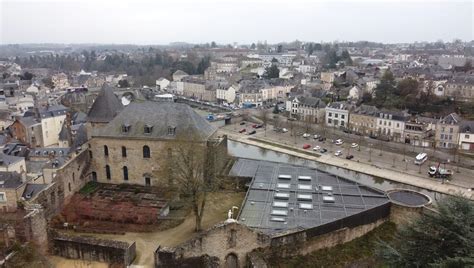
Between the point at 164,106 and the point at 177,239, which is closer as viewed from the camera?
the point at 177,239

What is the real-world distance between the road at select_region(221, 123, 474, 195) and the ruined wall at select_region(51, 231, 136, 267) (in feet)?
107

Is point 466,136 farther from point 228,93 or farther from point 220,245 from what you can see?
point 228,93

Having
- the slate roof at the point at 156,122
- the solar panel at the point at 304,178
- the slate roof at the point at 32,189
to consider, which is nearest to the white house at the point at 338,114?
the slate roof at the point at 156,122

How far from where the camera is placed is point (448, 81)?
65.4 meters

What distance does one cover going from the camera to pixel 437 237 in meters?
15.2

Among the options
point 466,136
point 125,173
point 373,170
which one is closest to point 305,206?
point 125,173

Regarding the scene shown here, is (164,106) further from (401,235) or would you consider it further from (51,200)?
(401,235)

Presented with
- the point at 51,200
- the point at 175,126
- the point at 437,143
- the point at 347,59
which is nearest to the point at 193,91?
the point at 347,59

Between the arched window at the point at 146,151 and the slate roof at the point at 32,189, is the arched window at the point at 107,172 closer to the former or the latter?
the arched window at the point at 146,151

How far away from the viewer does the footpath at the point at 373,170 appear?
3814 cm

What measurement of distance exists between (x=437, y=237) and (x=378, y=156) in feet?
114

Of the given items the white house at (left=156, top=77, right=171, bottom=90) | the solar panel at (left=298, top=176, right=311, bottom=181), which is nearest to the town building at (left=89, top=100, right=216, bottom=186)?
the solar panel at (left=298, top=176, right=311, bottom=181)

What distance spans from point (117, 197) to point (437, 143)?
40913 mm

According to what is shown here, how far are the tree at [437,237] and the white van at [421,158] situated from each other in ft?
105
